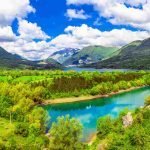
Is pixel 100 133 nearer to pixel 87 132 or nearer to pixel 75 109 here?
pixel 87 132

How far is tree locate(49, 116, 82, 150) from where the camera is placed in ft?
284

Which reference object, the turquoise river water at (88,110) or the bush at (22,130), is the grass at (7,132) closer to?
the bush at (22,130)

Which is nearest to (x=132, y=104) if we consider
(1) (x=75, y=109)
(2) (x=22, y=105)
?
(1) (x=75, y=109)

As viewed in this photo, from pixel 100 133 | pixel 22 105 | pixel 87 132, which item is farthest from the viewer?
pixel 22 105

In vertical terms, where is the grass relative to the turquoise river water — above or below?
above

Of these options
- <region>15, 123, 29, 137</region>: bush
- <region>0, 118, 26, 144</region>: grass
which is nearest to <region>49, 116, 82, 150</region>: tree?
<region>0, 118, 26, 144</region>: grass

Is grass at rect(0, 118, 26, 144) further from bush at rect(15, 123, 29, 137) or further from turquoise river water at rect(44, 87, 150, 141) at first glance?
turquoise river water at rect(44, 87, 150, 141)

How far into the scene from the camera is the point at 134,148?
261 ft

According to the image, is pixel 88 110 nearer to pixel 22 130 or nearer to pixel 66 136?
pixel 22 130

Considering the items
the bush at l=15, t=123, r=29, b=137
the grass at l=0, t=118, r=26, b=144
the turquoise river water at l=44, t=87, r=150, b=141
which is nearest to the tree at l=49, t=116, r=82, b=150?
the grass at l=0, t=118, r=26, b=144

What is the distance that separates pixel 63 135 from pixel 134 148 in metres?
19.3

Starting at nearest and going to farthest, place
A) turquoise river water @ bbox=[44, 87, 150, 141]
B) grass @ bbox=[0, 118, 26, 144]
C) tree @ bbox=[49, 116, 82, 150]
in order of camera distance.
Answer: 1. tree @ bbox=[49, 116, 82, 150]
2. grass @ bbox=[0, 118, 26, 144]
3. turquoise river water @ bbox=[44, 87, 150, 141]

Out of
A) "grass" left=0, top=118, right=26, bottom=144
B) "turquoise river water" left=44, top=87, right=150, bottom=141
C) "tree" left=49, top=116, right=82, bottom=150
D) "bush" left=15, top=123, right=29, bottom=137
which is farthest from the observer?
"turquoise river water" left=44, top=87, right=150, bottom=141

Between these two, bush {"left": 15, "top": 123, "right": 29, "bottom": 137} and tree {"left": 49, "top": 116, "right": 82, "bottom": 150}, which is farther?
bush {"left": 15, "top": 123, "right": 29, "bottom": 137}
